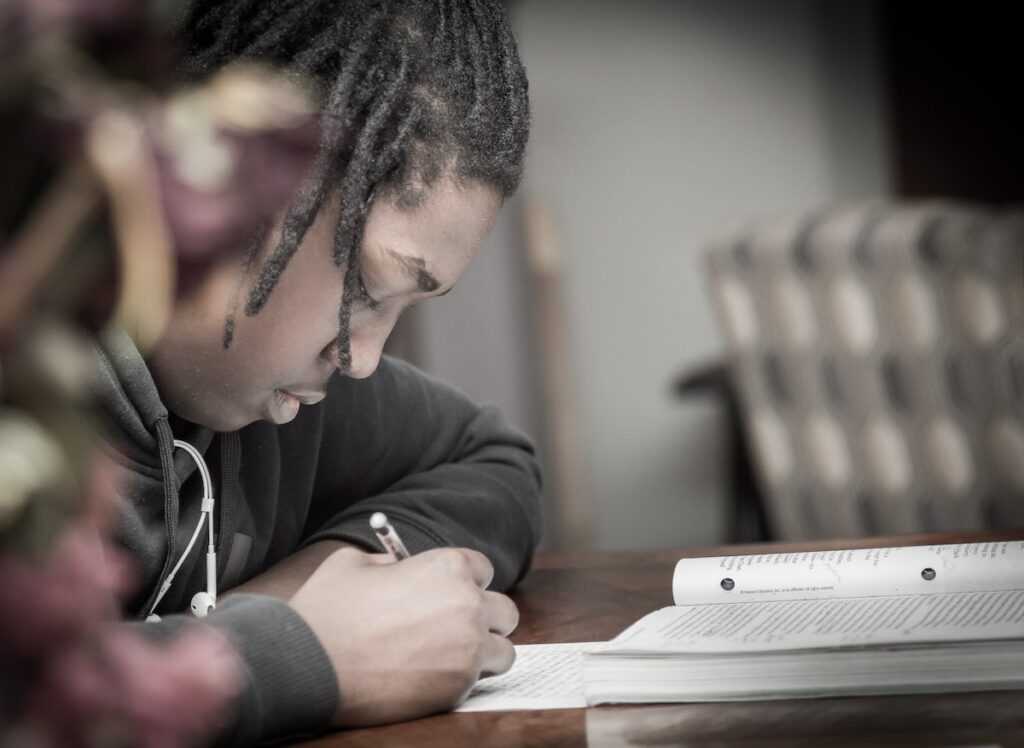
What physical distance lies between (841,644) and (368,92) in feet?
1.50

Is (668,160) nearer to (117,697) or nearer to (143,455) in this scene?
(143,455)

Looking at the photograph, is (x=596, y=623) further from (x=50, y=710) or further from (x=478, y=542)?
(x=50, y=710)

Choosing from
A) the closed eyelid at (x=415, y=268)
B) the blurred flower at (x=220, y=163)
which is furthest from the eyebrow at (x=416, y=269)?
the blurred flower at (x=220, y=163)

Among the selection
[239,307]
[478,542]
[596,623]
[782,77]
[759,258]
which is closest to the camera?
[239,307]

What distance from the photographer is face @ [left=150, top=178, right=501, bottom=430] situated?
0.85 metres

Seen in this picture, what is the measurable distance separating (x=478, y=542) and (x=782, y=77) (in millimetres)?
2601

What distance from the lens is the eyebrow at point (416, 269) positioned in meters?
0.86

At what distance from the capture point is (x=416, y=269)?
88cm

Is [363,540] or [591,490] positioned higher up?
[363,540]

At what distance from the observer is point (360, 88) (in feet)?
2.84

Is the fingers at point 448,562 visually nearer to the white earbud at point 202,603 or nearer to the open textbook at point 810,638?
the open textbook at point 810,638

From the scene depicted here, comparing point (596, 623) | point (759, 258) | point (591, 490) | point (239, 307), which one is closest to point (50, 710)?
point (239, 307)

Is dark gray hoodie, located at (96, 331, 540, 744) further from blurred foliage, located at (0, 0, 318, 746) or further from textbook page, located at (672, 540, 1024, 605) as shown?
blurred foliage, located at (0, 0, 318, 746)

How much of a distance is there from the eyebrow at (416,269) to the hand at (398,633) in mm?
198
